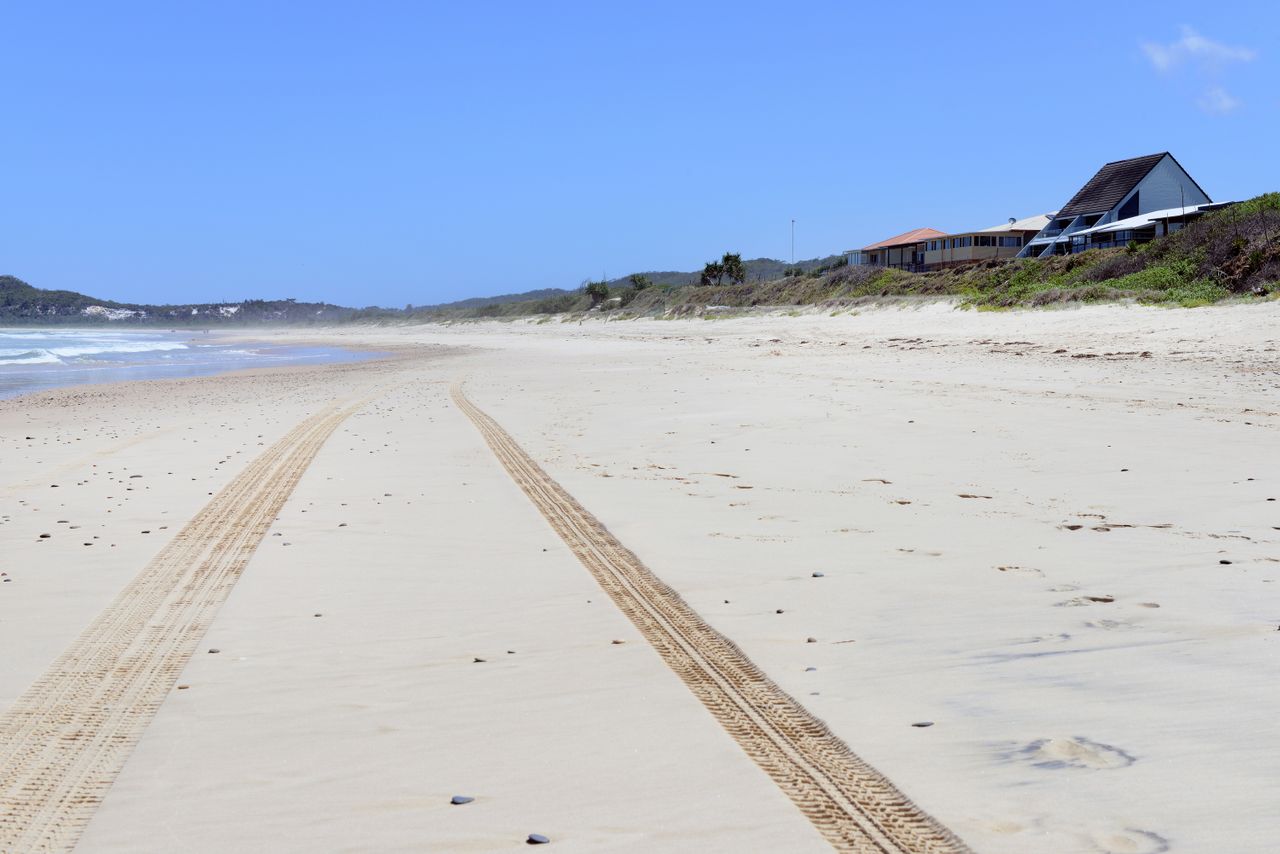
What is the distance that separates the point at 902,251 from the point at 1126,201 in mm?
16570

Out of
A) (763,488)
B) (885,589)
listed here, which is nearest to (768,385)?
(763,488)

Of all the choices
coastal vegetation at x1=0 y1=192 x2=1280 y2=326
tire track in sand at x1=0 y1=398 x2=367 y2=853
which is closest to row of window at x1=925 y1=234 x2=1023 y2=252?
coastal vegetation at x1=0 y1=192 x2=1280 y2=326

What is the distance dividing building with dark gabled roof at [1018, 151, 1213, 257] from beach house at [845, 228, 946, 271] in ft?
32.3

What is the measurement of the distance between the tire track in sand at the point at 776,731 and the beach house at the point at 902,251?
60.8 meters

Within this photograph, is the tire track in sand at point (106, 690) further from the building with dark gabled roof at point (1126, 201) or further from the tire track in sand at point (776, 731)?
the building with dark gabled roof at point (1126, 201)

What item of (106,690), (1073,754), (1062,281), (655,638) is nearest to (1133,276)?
(1062,281)

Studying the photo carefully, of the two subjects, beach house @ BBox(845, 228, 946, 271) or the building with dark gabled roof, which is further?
beach house @ BBox(845, 228, 946, 271)

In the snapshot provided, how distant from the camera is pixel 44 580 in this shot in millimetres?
5234

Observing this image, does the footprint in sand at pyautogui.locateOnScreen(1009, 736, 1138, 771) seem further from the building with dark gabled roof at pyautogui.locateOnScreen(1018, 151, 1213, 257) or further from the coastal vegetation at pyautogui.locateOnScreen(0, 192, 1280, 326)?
the building with dark gabled roof at pyautogui.locateOnScreen(1018, 151, 1213, 257)

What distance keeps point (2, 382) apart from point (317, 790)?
1105 inches

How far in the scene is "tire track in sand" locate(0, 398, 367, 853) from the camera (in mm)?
2740

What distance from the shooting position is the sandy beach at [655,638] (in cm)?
264

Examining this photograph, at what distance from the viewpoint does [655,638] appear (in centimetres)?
412

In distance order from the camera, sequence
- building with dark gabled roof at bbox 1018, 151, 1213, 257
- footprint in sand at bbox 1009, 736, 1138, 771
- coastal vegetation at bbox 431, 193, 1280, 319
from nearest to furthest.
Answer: footprint in sand at bbox 1009, 736, 1138, 771 → coastal vegetation at bbox 431, 193, 1280, 319 → building with dark gabled roof at bbox 1018, 151, 1213, 257
